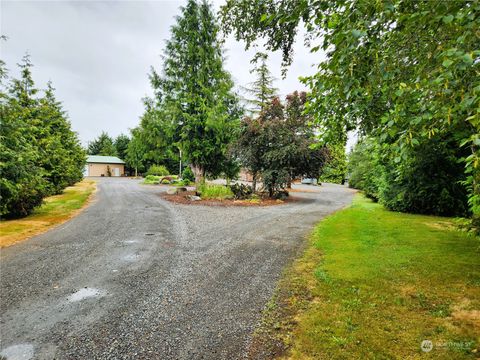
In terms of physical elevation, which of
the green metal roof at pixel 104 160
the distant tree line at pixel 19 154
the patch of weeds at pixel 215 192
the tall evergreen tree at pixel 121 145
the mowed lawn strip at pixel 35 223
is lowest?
the mowed lawn strip at pixel 35 223

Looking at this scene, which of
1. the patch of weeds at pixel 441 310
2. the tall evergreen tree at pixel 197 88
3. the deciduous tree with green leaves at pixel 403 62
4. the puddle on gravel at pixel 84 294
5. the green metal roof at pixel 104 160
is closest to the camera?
the deciduous tree with green leaves at pixel 403 62

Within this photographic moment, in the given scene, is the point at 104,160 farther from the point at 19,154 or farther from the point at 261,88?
the point at 19,154

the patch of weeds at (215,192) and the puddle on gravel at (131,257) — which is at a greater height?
the patch of weeds at (215,192)

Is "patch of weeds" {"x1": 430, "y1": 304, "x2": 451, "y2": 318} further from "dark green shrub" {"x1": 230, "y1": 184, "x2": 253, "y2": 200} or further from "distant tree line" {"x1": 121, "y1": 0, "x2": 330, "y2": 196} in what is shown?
"dark green shrub" {"x1": 230, "y1": 184, "x2": 253, "y2": 200}

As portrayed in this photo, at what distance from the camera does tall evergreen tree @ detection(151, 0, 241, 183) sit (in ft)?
55.4

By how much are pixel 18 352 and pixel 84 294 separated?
1.31 metres

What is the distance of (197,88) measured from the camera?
1742cm

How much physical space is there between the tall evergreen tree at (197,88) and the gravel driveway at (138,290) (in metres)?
Result: 9.87

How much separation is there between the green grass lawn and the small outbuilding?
172ft

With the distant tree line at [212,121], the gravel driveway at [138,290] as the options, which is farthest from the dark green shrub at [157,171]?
the gravel driveway at [138,290]

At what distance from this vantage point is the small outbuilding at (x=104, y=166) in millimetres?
50000

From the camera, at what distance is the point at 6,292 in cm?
400

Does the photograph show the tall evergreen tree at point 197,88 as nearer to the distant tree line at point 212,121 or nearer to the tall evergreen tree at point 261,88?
the distant tree line at point 212,121

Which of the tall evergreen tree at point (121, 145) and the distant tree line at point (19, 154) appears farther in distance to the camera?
the tall evergreen tree at point (121, 145)
